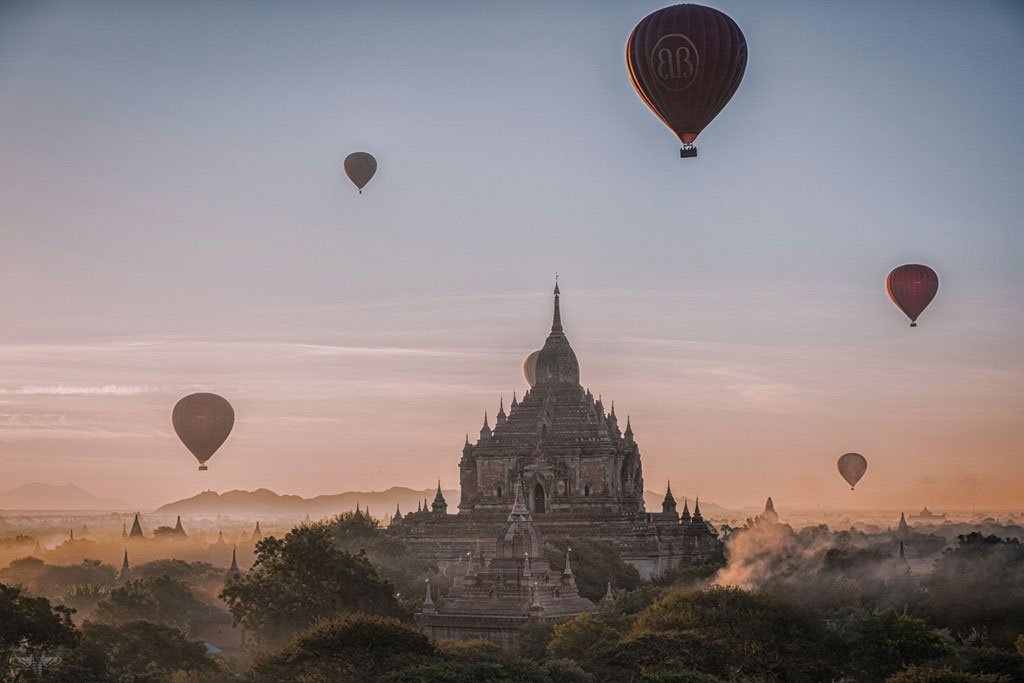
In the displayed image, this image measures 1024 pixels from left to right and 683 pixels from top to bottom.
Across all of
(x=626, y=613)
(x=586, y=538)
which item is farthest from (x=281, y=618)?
(x=586, y=538)

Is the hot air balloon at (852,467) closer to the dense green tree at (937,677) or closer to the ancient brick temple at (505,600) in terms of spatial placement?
the ancient brick temple at (505,600)

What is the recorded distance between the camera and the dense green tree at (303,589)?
61.4 metres

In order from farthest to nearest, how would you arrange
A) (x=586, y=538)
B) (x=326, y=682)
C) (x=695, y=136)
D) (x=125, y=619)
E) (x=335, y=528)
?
(x=335, y=528)
(x=586, y=538)
(x=125, y=619)
(x=695, y=136)
(x=326, y=682)

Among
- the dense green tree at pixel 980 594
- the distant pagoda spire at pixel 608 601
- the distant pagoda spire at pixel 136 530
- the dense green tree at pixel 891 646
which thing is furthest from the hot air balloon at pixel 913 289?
the distant pagoda spire at pixel 136 530

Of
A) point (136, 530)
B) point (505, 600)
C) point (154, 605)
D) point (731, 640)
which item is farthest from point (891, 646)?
point (136, 530)

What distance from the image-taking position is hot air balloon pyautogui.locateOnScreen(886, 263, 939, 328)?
77.9 metres

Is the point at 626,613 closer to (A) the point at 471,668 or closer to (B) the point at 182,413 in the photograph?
(A) the point at 471,668

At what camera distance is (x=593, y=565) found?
279 feet

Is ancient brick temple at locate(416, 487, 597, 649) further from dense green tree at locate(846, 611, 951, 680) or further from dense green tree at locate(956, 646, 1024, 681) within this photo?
dense green tree at locate(956, 646, 1024, 681)

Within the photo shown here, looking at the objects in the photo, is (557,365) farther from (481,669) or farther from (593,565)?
(481,669)

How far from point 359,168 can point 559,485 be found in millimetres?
26452

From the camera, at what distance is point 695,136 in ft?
197

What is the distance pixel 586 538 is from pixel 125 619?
28.8 meters

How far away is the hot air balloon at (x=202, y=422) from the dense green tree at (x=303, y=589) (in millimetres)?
16742
